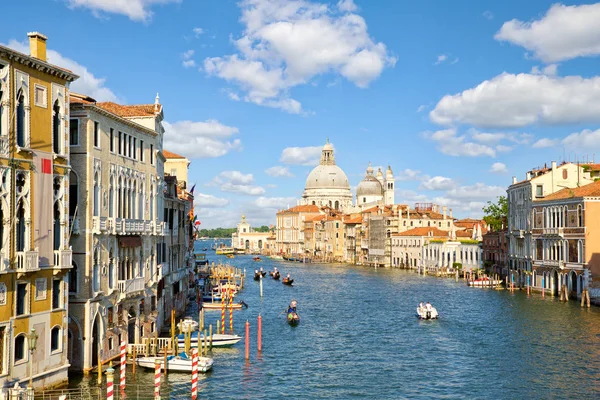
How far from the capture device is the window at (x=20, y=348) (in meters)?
15.5

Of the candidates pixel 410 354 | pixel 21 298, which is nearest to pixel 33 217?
pixel 21 298

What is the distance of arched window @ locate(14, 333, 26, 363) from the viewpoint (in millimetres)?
15469

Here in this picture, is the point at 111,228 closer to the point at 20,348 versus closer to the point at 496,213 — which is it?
the point at 20,348

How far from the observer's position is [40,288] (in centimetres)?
1622

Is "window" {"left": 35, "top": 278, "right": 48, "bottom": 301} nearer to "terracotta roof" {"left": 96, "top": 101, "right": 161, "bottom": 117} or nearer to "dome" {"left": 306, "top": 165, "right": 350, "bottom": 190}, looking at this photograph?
"terracotta roof" {"left": 96, "top": 101, "right": 161, "bottom": 117}

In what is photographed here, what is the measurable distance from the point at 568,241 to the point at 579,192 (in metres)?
2.82

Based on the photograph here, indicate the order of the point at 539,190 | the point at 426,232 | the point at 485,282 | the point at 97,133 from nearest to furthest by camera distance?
the point at 97,133 → the point at 539,190 → the point at 485,282 → the point at 426,232

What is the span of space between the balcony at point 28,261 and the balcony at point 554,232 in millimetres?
32221

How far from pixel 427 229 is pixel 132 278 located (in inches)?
2390

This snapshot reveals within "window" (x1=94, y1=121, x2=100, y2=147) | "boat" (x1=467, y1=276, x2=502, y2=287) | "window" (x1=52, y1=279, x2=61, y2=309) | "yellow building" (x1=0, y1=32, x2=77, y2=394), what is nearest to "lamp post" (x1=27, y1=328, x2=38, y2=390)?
"yellow building" (x1=0, y1=32, x2=77, y2=394)

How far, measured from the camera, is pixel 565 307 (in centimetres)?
3681

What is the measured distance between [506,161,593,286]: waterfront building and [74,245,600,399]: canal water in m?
6.13

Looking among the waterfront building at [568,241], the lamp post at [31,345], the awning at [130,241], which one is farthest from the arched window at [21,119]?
the waterfront building at [568,241]

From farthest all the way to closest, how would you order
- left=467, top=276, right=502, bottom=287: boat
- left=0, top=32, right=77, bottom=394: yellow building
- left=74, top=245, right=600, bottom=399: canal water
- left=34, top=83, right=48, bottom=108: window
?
left=467, top=276, right=502, bottom=287: boat → left=74, top=245, right=600, bottom=399: canal water → left=34, top=83, right=48, bottom=108: window → left=0, top=32, right=77, bottom=394: yellow building
